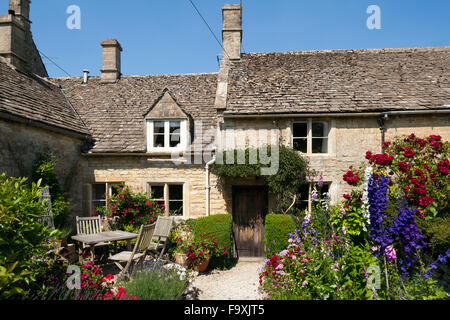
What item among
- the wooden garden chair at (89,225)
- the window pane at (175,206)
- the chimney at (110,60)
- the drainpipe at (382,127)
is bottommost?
the wooden garden chair at (89,225)

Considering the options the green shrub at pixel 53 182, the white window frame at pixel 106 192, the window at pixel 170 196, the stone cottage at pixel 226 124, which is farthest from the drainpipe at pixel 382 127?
the green shrub at pixel 53 182

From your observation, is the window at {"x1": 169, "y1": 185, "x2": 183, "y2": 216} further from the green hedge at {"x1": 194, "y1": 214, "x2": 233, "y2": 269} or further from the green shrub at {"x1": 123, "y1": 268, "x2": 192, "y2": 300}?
the green shrub at {"x1": 123, "y1": 268, "x2": 192, "y2": 300}

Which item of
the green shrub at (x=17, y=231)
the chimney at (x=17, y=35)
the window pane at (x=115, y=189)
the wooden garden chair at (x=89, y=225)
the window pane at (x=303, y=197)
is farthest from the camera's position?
the chimney at (x=17, y=35)

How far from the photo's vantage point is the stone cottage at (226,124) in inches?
345

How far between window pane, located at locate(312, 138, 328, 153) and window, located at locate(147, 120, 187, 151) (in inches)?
180

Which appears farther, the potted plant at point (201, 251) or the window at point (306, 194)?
the window at point (306, 194)

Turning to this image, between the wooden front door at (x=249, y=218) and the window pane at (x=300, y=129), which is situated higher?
the window pane at (x=300, y=129)

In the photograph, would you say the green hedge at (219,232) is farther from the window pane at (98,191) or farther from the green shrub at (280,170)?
the window pane at (98,191)

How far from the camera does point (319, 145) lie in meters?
9.41

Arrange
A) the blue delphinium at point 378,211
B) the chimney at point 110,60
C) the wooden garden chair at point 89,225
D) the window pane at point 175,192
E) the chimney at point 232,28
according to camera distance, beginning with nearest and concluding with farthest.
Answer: the blue delphinium at point 378,211
the wooden garden chair at point 89,225
the window pane at point 175,192
the chimney at point 232,28
the chimney at point 110,60

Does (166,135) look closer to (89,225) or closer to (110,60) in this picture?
(89,225)

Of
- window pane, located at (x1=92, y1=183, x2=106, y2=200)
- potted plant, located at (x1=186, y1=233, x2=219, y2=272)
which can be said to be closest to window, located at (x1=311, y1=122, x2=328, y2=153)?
potted plant, located at (x1=186, y1=233, x2=219, y2=272)

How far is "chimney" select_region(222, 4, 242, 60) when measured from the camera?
11995 mm

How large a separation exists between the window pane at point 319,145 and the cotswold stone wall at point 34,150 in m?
8.43
